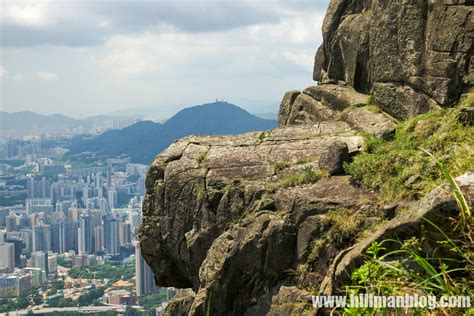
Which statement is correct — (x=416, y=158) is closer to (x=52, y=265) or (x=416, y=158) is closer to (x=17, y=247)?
(x=52, y=265)

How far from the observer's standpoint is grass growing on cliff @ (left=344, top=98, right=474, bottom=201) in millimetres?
11930

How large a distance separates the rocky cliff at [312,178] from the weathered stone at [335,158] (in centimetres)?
3

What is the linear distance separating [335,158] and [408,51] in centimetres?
448

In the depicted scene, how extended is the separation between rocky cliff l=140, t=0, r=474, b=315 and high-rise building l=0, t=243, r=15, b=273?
93459 mm

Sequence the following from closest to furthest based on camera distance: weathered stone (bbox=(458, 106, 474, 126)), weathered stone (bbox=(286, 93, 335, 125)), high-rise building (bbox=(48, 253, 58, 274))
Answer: weathered stone (bbox=(458, 106, 474, 126)) → weathered stone (bbox=(286, 93, 335, 125)) → high-rise building (bbox=(48, 253, 58, 274))

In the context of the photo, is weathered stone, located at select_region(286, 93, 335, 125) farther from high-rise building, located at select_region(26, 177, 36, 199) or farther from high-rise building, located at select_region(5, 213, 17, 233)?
high-rise building, located at select_region(26, 177, 36, 199)

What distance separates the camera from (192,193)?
1620 cm

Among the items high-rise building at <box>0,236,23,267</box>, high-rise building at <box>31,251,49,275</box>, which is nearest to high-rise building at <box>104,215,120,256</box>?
high-rise building at <box>0,236,23,267</box>

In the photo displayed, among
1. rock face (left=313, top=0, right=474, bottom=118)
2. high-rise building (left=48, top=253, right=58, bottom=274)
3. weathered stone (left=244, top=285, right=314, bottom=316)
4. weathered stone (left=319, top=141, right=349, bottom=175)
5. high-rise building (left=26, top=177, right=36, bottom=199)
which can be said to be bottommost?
high-rise building (left=48, top=253, right=58, bottom=274)

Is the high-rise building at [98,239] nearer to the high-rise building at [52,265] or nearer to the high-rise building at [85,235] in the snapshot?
the high-rise building at [85,235]

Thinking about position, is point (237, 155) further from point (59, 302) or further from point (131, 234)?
point (131, 234)

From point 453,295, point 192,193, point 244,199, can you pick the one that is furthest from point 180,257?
point 453,295

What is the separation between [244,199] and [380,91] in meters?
5.42

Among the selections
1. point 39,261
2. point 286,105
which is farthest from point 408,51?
point 39,261
